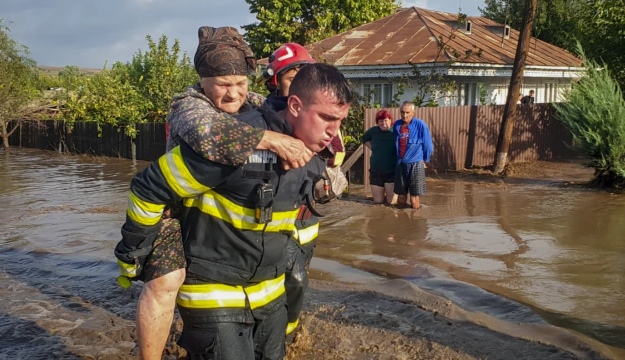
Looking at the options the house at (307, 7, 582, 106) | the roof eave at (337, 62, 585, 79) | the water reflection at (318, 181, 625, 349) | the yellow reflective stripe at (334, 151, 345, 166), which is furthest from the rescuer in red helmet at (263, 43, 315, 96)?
the roof eave at (337, 62, 585, 79)

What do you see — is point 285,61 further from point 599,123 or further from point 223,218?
point 599,123

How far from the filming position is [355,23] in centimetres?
3606

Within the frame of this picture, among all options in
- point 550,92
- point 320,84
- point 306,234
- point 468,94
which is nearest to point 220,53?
point 320,84

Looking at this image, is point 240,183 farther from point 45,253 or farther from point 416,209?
point 416,209

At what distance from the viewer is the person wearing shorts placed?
36.0 ft

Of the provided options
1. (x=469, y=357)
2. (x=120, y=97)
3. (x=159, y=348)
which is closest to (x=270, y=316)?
(x=159, y=348)

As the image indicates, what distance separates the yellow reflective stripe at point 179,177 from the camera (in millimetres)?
2668

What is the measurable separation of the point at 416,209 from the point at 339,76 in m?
8.72

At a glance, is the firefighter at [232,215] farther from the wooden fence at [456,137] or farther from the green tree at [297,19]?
the green tree at [297,19]

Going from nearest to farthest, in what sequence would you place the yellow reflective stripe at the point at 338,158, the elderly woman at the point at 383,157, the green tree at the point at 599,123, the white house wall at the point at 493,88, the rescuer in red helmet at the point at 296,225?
1. the rescuer in red helmet at the point at 296,225
2. the yellow reflective stripe at the point at 338,158
3. the elderly woman at the point at 383,157
4. the green tree at the point at 599,123
5. the white house wall at the point at 493,88

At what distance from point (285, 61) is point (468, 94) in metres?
19.7

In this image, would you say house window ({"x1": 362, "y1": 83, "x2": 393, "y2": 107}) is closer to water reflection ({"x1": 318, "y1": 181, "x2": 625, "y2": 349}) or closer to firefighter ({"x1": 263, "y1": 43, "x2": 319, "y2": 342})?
water reflection ({"x1": 318, "y1": 181, "x2": 625, "y2": 349})

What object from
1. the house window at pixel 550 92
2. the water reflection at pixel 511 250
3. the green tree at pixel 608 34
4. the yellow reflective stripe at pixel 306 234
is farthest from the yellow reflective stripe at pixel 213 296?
the house window at pixel 550 92

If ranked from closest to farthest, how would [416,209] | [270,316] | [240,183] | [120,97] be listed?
[240,183], [270,316], [416,209], [120,97]
